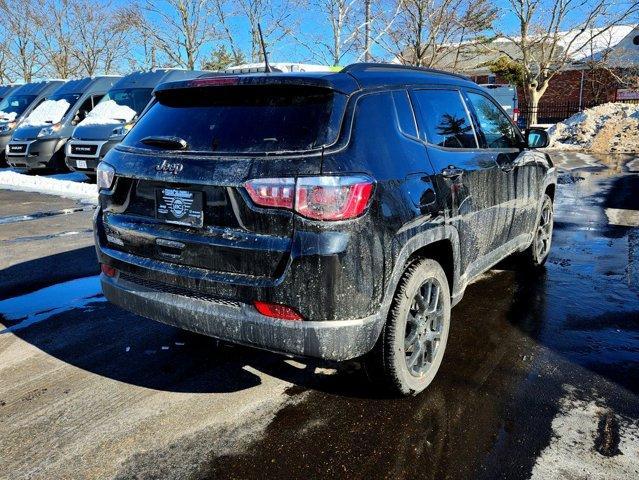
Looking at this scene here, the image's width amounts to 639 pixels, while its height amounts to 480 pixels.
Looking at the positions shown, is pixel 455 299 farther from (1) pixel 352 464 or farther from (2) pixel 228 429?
(2) pixel 228 429

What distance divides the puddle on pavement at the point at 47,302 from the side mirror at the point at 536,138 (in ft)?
13.3

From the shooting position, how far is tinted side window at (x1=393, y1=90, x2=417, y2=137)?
3023mm

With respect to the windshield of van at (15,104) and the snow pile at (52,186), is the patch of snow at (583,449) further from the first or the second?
the windshield of van at (15,104)

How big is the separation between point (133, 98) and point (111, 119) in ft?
2.99

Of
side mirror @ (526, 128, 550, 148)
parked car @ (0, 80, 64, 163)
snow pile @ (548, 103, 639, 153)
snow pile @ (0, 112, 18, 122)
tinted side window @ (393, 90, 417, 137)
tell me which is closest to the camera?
tinted side window @ (393, 90, 417, 137)

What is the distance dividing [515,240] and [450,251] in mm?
1505

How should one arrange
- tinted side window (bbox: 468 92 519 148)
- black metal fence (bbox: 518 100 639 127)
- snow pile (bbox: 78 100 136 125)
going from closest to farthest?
1. tinted side window (bbox: 468 92 519 148)
2. snow pile (bbox: 78 100 136 125)
3. black metal fence (bbox: 518 100 639 127)

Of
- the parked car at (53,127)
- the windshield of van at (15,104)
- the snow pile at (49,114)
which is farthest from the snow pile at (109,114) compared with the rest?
the windshield of van at (15,104)

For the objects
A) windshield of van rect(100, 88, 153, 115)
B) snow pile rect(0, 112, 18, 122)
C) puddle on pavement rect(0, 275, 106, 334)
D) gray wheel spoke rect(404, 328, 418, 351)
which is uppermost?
windshield of van rect(100, 88, 153, 115)

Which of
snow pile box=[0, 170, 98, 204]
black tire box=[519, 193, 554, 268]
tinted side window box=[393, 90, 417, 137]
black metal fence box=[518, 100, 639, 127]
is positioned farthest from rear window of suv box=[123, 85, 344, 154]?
black metal fence box=[518, 100, 639, 127]

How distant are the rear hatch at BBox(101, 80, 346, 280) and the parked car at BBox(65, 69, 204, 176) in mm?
8510

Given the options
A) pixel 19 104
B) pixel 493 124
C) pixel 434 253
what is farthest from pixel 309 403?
pixel 19 104

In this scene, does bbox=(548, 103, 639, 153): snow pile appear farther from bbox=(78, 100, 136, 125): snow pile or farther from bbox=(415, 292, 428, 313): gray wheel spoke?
bbox=(415, 292, 428, 313): gray wheel spoke

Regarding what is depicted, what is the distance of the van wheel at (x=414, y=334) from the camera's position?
2.84m
